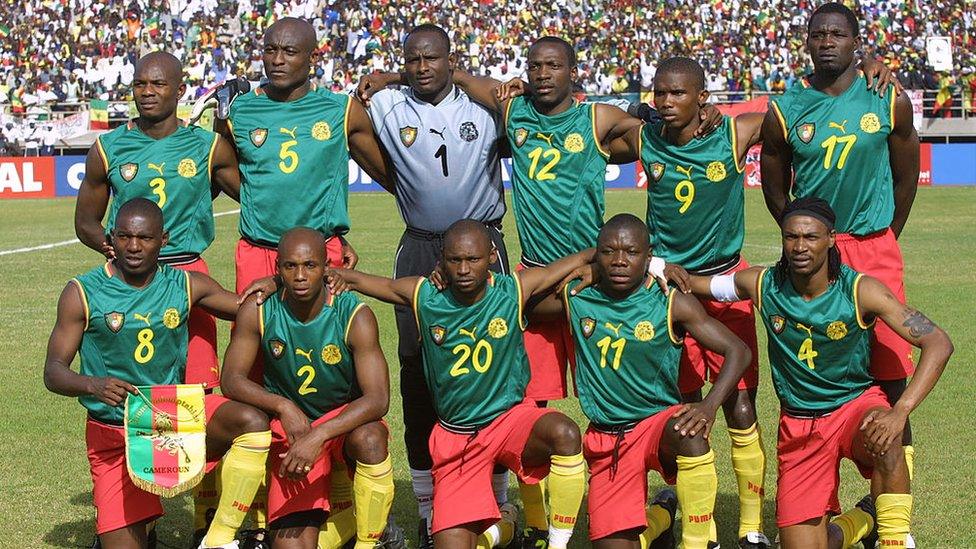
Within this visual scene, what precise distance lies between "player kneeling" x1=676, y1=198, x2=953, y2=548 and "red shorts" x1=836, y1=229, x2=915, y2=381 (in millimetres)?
152

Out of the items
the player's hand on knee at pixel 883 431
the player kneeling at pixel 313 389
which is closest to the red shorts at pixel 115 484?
the player kneeling at pixel 313 389

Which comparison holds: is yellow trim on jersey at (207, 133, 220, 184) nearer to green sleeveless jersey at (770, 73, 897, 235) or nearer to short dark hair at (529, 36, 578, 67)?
short dark hair at (529, 36, 578, 67)

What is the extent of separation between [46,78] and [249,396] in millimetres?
34388

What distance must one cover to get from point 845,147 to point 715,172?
2.02 ft

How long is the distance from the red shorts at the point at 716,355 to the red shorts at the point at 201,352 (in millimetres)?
2334

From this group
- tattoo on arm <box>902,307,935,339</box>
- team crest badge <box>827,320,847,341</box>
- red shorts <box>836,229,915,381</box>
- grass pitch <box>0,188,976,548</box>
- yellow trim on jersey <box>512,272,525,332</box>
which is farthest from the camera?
grass pitch <box>0,188,976,548</box>

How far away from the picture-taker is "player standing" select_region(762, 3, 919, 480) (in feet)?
20.2

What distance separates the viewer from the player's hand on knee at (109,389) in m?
5.68

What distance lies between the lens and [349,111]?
6.76 metres

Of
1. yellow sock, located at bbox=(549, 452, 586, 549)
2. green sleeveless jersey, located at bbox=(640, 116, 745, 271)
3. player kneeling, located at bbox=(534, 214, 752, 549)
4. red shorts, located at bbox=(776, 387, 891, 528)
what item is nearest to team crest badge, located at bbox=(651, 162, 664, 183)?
green sleeveless jersey, located at bbox=(640, 116, 745, 271)

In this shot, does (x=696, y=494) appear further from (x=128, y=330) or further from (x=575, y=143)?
(x=128, y=330)

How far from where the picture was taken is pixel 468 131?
671 centimetres

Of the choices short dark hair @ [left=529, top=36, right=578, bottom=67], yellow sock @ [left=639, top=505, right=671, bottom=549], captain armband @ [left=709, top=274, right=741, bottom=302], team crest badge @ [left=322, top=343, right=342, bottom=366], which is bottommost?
yellow sock @ [left=639, top=505, right=671, bottom=549]

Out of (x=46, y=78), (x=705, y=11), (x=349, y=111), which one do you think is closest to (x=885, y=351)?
(x=349, y=111)
